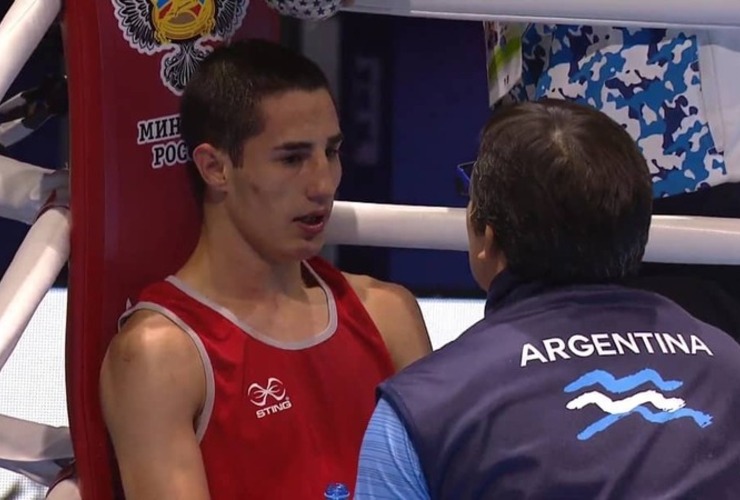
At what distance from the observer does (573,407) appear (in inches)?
38.9

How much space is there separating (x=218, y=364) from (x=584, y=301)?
0.45 m

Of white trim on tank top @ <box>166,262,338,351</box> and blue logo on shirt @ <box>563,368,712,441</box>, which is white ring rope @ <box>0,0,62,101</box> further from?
blue logo on shirt @ <box>563,368,712,441</box>

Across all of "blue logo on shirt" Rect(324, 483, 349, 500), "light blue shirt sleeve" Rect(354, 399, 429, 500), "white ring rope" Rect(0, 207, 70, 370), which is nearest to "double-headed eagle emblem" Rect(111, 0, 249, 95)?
"white ring rope" Rect(0, 207, 70, 370)

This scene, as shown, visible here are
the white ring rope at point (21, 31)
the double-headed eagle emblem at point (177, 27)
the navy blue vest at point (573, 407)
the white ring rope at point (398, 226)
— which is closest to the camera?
the navy blue vest at point (573, 407)

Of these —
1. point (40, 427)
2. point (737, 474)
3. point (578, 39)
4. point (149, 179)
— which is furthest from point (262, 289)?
point (737, 474)

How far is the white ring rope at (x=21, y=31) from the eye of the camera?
1.25m

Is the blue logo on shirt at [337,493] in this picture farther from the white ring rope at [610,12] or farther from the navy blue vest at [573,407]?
the white ring rope at [610,12]

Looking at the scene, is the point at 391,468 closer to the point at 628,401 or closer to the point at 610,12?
the point at 628,401

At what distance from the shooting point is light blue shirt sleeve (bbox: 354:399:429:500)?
0.99m

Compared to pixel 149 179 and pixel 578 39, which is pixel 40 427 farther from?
pixel 578 39

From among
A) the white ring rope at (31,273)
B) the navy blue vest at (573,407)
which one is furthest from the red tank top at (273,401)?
the navy blue vest at (573,407)

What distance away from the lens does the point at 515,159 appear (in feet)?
3.39

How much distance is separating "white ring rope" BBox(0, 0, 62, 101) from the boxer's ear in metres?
0.20

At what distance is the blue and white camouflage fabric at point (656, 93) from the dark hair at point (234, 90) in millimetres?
282
